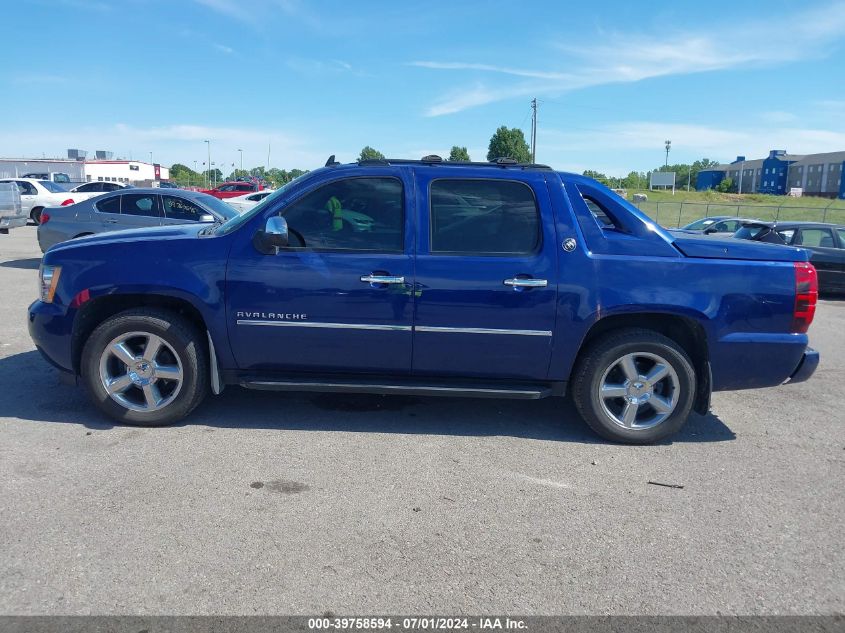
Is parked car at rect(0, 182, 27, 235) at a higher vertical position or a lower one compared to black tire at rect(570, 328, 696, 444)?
higher

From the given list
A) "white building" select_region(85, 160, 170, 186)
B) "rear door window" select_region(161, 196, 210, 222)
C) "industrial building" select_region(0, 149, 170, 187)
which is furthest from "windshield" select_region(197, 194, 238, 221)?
"white building" select_region(85, 160, 170, 186)

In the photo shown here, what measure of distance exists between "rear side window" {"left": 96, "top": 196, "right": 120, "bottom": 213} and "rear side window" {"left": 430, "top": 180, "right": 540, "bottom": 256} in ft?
29.8

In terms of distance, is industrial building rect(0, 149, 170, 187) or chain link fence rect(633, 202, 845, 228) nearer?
chain link fence rect(633, 202, 845, 228)

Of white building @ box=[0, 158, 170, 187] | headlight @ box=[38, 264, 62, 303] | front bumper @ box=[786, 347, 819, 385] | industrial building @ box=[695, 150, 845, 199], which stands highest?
industrial building @ box=[695, 150, 845, 199]

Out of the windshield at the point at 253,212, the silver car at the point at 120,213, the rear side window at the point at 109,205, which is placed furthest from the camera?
the rear side window at the point at 109,205

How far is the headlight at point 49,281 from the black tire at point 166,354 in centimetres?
44

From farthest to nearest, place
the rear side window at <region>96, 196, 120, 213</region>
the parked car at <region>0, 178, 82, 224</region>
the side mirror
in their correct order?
the parked car at <region>0, 178, 82, 224</region>, the rear side window at <region>96, 196, 120, 213</region>, the side mirror

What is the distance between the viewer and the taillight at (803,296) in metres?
4.48

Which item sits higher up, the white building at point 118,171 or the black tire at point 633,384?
the white building at point 118,171

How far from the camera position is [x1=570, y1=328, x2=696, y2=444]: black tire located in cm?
452

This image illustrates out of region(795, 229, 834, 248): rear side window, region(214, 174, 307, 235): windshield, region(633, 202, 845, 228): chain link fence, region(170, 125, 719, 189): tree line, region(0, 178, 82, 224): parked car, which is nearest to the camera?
region(214, 174, 307, 235): windshield

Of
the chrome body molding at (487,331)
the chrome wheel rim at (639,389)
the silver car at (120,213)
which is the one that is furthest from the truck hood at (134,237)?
the silver car at (120,213)

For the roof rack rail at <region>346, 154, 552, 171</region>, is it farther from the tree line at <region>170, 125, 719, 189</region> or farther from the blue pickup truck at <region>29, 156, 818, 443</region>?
the tree line at <region>170, 125, 719, 189</region>

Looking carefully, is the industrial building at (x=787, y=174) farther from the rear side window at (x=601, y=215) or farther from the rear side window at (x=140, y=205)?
the rear side window at (x=601, y=215)
